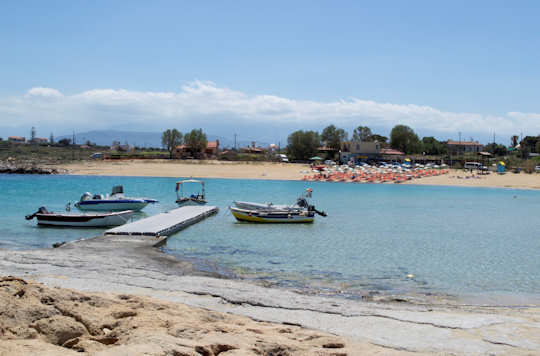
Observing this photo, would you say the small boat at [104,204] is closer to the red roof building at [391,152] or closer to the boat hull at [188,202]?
the boat hull at [188,202]

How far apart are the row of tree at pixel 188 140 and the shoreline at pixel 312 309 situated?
→ 89.9 meters

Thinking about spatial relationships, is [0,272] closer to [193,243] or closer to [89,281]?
[89,281]

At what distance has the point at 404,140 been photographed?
11381 centimetres

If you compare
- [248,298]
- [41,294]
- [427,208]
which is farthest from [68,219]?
[427,208]

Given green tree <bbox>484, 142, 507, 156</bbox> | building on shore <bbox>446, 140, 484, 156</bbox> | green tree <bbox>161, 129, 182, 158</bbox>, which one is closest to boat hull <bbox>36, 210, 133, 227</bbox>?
green tree <bbox>161, 129, 182, 158</bbox>

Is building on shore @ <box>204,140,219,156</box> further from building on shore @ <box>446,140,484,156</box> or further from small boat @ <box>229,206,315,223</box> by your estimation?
small boat @ <box>229,206,315,223</box>

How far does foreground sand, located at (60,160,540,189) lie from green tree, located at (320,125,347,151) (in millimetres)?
21473

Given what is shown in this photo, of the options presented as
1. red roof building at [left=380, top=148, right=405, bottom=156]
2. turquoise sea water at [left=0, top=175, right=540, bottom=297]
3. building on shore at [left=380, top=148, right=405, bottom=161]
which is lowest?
turquoise sea water at [left=0, top=175, right=540, bottom=297]

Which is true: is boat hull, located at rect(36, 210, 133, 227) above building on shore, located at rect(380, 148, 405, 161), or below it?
below

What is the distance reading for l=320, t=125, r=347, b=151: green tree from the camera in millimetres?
110350

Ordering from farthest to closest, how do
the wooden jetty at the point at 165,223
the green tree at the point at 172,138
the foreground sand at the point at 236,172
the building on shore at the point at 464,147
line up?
the building on shore at the point at 464,147, the green tree at the point at 172,138, the foreground sand at the point at 236,172, the wooden jetty at the point at 165,223

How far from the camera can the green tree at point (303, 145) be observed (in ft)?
338

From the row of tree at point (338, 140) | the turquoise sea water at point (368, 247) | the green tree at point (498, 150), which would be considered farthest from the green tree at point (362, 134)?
the turquoise sea water at point (368, 247)

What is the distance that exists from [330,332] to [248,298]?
2.70 m
